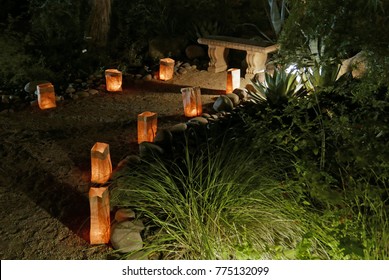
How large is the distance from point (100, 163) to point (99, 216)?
0.95 m

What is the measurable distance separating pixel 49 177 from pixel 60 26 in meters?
5.00

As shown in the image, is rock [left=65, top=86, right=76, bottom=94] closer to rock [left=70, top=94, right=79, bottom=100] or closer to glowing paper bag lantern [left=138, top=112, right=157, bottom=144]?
rock [left=70, top=94, right=79, bottom=100]

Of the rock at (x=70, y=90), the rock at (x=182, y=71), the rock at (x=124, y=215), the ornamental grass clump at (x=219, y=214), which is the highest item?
the rock at (x=182, y=71)

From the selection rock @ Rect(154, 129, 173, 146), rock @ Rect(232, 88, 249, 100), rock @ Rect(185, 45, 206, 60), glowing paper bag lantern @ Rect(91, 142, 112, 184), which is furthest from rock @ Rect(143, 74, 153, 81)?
glowing paper bag lantern @ Rect(91, 142, 112, 184)

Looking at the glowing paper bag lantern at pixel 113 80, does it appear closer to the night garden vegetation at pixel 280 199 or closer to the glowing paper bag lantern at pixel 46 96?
the glowing paper bag lantern at pixel 46 96

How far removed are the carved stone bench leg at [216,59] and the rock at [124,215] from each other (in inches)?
189

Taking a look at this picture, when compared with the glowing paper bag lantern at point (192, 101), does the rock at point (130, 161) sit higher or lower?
lower

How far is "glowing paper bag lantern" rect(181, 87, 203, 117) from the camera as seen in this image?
650cm

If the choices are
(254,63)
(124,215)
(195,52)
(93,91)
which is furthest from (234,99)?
(124,215)

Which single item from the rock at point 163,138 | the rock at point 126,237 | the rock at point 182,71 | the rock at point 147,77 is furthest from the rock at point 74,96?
the rock at point 126,237

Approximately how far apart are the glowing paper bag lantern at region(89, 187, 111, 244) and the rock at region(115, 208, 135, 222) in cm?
11

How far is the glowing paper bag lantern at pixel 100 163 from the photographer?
4.78 meters

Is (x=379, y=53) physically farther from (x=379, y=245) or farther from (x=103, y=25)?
(x=103, y=25)

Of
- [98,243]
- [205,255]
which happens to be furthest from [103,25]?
[205,255]
